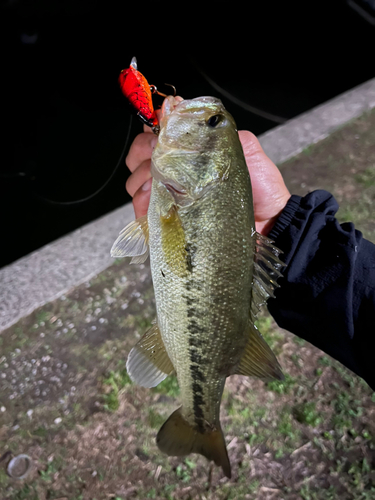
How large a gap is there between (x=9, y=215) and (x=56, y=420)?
3596 mm

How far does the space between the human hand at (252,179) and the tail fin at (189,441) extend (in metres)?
1.21

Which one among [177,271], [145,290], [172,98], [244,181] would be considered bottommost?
[145,290]

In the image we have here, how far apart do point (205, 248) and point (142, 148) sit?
3.03 ft

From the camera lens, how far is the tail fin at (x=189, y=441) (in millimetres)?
1879

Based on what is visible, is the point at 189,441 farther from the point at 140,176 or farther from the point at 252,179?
the point at 252,179

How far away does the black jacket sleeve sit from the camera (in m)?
1.96

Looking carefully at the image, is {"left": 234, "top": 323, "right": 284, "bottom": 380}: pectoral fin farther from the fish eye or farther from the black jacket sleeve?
the fish eye

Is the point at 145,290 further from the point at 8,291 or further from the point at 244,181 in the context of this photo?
the point at 244,181

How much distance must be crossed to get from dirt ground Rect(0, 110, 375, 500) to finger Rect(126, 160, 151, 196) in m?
1.31

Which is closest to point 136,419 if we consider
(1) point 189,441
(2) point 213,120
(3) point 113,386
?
(3) point 113,386

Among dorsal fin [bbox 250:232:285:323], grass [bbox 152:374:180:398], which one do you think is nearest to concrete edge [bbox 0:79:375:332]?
grass [bbox 152:374:180:398]

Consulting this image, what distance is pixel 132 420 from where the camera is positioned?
2.66 metres

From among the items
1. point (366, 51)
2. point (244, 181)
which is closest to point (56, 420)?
point (244, 181)

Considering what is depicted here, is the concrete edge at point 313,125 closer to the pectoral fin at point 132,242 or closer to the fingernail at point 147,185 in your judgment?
the fingernail at point 147,185
